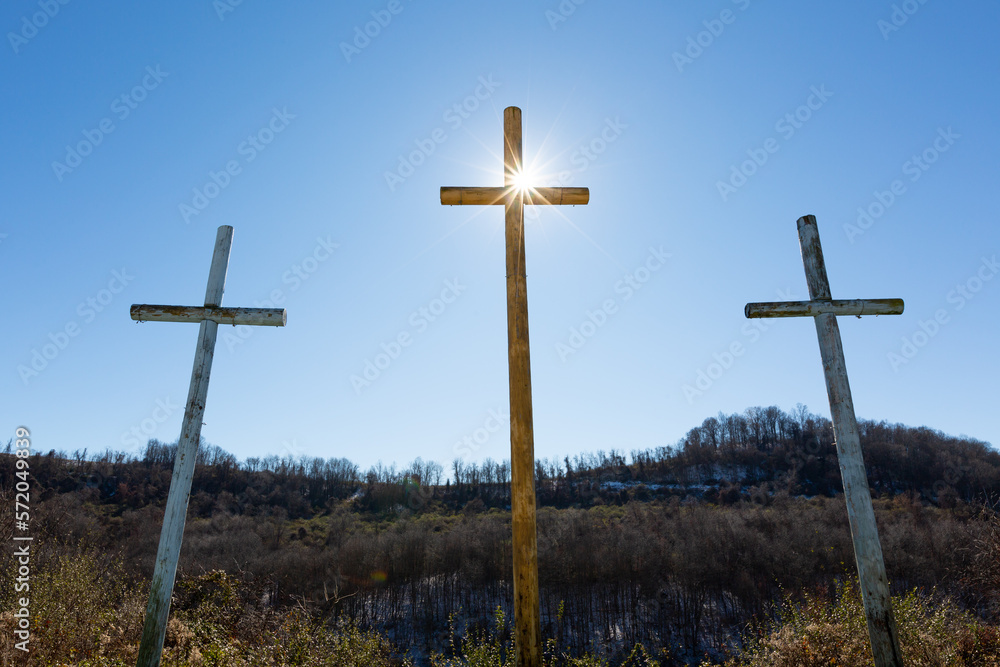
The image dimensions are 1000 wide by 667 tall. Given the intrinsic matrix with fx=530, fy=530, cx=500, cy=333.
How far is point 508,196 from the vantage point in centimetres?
453

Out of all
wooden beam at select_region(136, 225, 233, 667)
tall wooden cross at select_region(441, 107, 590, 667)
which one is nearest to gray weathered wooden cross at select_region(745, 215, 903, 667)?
tall wooden cross at select_region(441, 107, 590, 667)

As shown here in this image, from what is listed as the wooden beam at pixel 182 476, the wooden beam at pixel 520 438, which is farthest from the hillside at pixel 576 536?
the wooden beam at pixel 520 438

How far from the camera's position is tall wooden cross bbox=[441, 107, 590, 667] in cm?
368

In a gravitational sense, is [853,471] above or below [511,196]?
below

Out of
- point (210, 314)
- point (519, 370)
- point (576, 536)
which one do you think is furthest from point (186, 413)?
point (576, 536)

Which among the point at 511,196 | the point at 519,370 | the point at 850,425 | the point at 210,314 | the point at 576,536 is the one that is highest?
the point at 511,196

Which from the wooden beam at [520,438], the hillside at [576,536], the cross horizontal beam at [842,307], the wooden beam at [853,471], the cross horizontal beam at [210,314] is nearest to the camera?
the wooden beam at [520,438]

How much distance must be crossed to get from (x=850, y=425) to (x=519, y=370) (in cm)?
436

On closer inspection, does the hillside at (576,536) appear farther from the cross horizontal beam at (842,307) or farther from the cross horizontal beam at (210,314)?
the cross horizontal beam at (842,307)

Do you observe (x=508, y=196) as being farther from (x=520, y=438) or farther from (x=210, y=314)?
(x=210, y=314)

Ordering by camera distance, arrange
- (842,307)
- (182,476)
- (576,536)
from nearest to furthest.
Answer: (182,476)
(842,307)
(576,536)

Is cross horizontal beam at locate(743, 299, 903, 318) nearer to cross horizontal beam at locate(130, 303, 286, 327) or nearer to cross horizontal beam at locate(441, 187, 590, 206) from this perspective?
cross horizontal beam at locate(441, 187, 590, 206)

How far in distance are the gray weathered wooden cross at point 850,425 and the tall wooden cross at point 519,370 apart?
3.42m

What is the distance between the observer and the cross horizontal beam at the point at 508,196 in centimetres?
462
